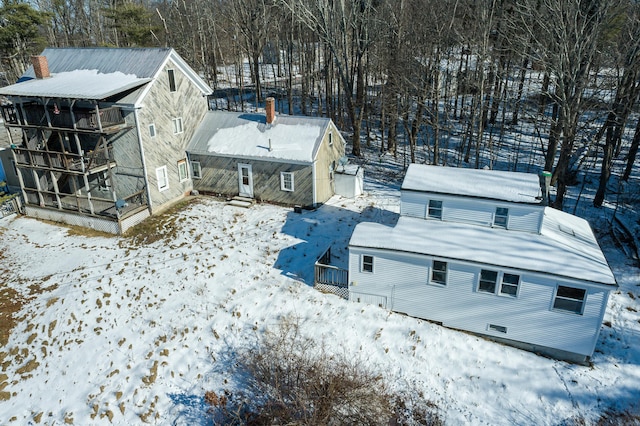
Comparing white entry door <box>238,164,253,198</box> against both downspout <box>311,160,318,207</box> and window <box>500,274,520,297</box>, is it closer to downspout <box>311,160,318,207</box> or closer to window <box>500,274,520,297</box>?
downspout <box>311,160,318,207</box>

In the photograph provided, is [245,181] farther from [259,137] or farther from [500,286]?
[500,286]

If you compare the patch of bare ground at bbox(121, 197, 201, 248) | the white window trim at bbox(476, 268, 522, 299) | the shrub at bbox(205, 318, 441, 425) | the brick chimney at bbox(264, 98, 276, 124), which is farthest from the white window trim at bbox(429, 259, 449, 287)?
the brick chimney at bbox(264, 98, 276, 124)

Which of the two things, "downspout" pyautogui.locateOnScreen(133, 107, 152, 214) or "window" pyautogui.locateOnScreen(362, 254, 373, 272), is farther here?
"downspout" pyautogui.locateOnScreen(133, 107, 152, 214)

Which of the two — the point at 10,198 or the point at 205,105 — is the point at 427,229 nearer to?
the point at 205,105

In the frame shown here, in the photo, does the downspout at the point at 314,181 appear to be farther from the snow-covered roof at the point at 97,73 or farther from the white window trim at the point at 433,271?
the white window trim at the point at 433,271

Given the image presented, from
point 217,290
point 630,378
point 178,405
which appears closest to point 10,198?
point 217,290

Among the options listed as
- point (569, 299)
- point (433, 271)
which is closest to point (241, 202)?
point (433, 271)
